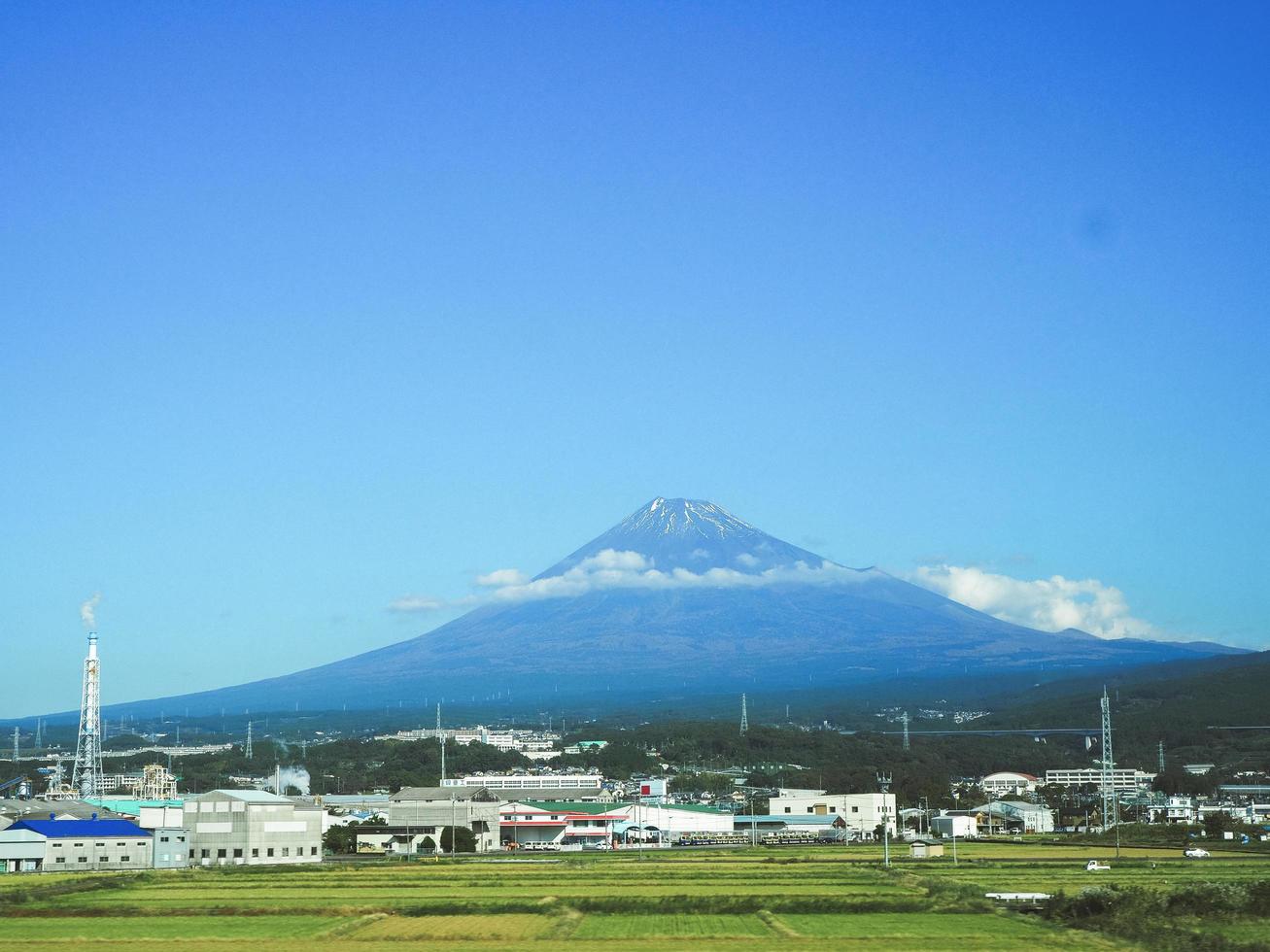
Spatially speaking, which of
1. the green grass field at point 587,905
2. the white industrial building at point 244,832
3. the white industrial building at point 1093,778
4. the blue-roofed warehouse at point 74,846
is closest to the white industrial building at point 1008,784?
the white industrial building at point 1093,778

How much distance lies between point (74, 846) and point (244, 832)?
3868 mm

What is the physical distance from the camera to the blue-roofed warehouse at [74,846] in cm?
3584

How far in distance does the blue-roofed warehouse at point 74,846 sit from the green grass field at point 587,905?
121 inches

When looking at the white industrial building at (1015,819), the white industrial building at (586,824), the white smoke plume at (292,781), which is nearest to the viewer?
the white industrial building at (586,824)

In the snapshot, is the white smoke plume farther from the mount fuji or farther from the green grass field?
the mount fuji

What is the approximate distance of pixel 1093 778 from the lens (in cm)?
10225

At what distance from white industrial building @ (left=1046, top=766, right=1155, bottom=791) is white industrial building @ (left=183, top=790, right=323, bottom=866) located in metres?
61.9

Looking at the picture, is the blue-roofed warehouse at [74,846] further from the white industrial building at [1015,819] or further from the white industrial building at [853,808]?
the white industrial building at [1015,819]

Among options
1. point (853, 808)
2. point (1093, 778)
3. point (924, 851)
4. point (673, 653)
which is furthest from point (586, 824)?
point (673, 653)

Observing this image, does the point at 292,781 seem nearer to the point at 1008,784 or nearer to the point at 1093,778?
the point at 1008,784

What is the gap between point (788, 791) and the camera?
67.3 meters

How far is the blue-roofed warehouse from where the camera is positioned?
35844mm

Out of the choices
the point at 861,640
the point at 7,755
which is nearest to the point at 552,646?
the point at 861,640

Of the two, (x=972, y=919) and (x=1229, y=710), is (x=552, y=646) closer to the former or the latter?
(x=1229, y=710)
